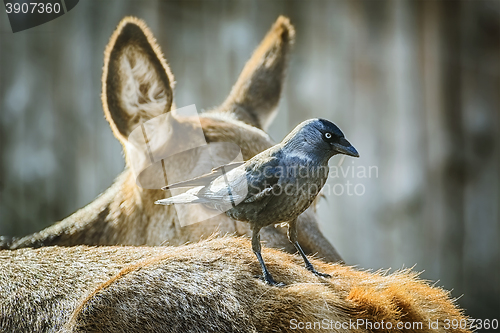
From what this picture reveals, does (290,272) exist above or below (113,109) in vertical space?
below

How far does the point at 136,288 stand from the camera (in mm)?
855

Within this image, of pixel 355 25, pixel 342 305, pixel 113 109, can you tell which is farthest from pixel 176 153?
pixel 355 25

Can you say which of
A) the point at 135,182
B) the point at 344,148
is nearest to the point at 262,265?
the point at 344,148

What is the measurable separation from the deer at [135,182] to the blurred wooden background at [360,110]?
881 millimetres

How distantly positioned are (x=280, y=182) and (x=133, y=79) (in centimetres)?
60

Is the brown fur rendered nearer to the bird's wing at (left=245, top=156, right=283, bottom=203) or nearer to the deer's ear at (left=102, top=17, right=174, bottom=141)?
the bird's wing at (left=245, top=156, right=283, bottom=203)

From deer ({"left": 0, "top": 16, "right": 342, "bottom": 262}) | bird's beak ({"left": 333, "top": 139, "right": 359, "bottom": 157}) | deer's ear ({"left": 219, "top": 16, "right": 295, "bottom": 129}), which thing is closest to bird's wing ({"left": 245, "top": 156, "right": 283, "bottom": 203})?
bird's beak ({"left": 333, "top": 139, "right": 359, "bottom": 157})

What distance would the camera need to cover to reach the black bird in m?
0.90

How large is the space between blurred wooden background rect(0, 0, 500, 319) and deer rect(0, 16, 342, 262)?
881 mm

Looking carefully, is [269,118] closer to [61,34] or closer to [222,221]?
[222,221]

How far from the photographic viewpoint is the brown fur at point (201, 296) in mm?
813

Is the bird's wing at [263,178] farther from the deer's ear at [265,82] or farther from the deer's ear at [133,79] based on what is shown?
the deer's ear at [265,82]

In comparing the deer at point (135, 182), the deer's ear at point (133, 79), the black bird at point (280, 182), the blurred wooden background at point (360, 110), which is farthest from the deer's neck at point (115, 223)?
the blurred wooden background at point (360, 110)

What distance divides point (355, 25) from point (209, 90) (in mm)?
755
